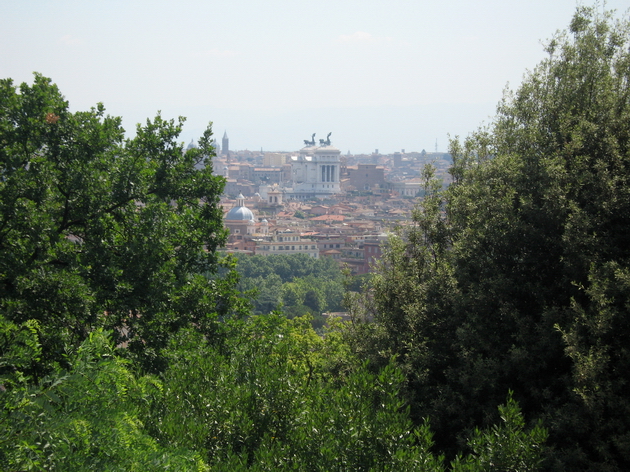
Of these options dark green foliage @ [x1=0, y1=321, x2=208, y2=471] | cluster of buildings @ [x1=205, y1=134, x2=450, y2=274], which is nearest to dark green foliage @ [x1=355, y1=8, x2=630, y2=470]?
dark green foliage @ [x1=0, y1=321, x2=208, y2=471]

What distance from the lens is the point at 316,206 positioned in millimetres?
121500

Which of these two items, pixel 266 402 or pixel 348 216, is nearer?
pixel 266 402

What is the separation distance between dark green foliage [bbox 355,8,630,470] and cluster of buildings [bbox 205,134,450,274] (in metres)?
16.6

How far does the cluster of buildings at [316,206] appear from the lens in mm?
74375

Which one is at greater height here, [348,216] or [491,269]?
[491,269]

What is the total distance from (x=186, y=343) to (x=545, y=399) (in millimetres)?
4139

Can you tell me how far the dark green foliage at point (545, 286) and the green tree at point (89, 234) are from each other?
290 cm

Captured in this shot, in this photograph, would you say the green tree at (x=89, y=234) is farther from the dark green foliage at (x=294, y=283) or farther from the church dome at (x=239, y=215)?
the church dome at (x=239, y=215)

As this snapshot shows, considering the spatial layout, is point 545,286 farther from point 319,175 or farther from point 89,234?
point 319,175

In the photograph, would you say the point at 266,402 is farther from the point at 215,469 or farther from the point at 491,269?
the point at 491,269

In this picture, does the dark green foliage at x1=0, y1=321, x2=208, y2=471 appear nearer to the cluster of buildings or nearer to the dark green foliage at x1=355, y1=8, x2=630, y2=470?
the dark green foliage at x1=355, y1=8, x2=630, y2=470

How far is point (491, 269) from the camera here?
7.85 m

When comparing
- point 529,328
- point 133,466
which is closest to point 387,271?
point 529,328

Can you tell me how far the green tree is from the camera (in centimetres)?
763
